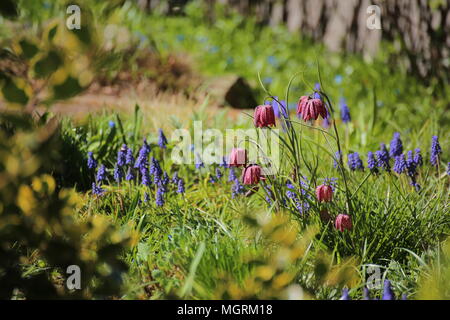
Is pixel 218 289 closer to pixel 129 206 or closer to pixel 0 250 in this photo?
pixel 0 250

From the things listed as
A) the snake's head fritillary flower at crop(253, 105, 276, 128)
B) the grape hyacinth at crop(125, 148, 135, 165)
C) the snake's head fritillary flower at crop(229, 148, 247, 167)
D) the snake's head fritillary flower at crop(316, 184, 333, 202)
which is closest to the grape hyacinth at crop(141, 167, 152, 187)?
the grape hyacinth at crop(125, 148, 135, 165)

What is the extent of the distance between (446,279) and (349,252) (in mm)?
496

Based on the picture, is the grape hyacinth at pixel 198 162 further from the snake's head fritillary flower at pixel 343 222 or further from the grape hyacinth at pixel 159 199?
the snake's head fritillary flower at pixel 343 222

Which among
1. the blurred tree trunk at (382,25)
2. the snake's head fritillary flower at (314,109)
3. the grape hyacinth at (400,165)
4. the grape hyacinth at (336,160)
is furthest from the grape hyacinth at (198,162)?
the blurred tree trunk at (382,25)

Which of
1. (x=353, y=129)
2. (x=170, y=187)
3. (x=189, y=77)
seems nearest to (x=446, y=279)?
(x=170, y=187)

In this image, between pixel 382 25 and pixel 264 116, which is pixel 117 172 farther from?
pixel 382 25

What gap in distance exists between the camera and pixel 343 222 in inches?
88.3

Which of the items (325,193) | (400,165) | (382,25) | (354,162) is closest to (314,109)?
(325,193)

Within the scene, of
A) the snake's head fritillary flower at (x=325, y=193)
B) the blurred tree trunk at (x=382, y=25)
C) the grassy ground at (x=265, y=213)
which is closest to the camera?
the grassy ground at (x=265, y=213)

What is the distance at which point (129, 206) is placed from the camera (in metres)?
2.86

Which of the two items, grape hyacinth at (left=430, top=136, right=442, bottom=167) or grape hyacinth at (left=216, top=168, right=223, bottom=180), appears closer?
grape hyacinth at (left=430, top=136, right=442, bottom=167)

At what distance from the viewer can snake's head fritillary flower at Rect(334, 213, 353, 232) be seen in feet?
7.35

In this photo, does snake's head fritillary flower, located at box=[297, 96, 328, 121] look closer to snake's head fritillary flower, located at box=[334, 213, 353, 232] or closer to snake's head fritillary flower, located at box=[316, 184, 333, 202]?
snake's head fritillary flower, located at box=[316, 184, 333, 202]

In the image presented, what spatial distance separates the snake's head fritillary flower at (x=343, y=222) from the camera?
224cm
